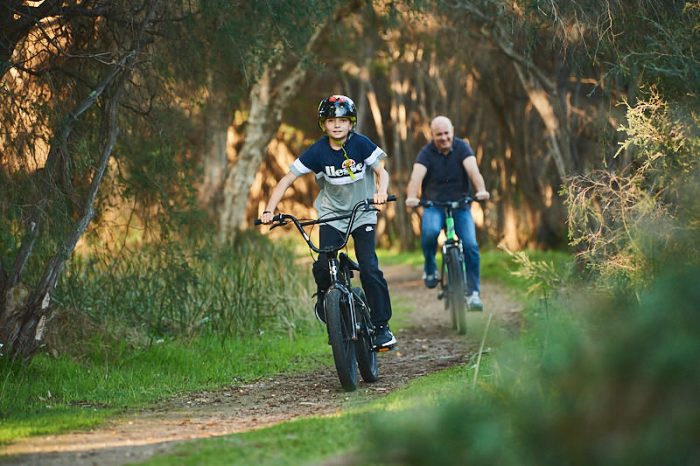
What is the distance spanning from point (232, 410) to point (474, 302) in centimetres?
410

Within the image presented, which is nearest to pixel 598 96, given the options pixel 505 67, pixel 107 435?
pixel 505 67

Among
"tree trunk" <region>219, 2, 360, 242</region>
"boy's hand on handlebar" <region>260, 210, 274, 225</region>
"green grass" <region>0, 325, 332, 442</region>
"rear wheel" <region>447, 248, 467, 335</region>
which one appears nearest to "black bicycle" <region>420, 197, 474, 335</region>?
"rear wheel" <region>447, 248, 467, 335</region>

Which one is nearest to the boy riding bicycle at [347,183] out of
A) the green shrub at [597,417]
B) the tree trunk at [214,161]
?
the green shrub at [597,417]

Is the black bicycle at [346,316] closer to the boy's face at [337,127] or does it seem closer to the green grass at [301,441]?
the boy's face at [337,127]

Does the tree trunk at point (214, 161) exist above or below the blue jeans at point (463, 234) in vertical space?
above

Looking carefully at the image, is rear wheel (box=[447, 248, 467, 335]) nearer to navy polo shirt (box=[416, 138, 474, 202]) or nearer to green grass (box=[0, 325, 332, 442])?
navy polo shirt (box=[416, 138, 474, 202])

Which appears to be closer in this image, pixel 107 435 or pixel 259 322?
pixel 107 435

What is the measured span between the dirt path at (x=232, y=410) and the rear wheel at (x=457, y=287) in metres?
0.23

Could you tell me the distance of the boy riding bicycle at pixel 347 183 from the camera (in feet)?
27.1

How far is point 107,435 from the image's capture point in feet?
21.6

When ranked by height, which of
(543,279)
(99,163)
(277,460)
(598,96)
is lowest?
(277,460)

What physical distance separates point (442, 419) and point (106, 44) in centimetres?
655

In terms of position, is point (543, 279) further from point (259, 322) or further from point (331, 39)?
point (331, 39)

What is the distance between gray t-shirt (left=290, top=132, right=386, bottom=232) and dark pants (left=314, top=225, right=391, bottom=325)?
0.26 ft
